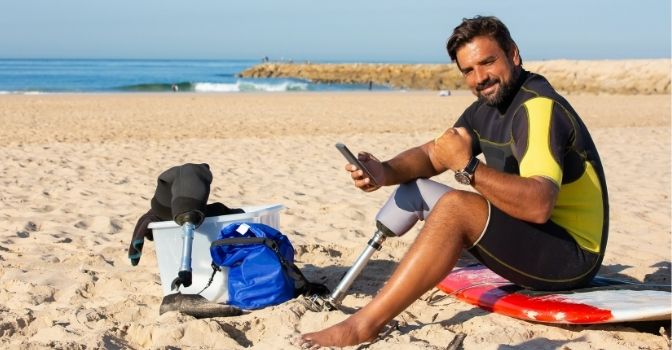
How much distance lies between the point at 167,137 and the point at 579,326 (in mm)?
9730

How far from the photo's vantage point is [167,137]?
1225 centimetres

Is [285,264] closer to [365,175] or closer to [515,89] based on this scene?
[365,175]

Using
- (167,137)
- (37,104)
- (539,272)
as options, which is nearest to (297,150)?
(167,137)

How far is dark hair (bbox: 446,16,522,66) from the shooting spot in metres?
3.19

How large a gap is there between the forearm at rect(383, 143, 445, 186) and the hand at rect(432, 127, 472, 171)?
45 cm

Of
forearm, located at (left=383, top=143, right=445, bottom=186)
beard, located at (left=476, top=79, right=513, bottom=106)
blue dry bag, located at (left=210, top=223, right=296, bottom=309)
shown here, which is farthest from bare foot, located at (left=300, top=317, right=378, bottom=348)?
beard, located at (left=476, top=79, right=513, bottom=106)

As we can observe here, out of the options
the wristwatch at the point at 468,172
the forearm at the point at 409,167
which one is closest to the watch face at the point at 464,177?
the wristwatch at the point at 468,172

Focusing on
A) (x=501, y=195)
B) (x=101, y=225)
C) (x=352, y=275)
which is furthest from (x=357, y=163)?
(x=101, y=225)

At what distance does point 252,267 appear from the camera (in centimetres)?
352

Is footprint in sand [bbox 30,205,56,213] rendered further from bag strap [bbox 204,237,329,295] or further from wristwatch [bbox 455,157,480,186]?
wristwatch [bbox 455,157,480,186]

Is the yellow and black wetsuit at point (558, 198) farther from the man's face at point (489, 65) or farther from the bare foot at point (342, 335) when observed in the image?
the bare foot at point (342, 335)

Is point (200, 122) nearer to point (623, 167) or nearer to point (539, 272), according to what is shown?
point (623, 167)

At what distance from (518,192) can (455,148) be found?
29cm

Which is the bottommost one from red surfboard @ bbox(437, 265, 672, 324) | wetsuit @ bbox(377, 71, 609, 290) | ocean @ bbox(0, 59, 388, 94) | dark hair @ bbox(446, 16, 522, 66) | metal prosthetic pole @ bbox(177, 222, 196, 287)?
ocean @ bbox(0, 59, 388, 94)
